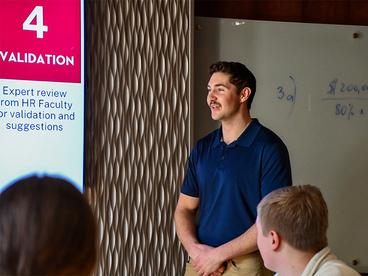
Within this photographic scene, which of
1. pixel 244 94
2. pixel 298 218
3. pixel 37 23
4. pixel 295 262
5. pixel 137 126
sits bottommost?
pixel 295 262

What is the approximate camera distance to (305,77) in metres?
3.01

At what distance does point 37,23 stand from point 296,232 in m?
1.38

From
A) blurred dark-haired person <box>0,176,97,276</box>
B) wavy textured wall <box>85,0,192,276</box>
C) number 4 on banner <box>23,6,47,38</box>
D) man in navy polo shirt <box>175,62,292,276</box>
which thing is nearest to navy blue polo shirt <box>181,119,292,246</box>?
man in navy polo shirt <box>175,62,292,276</box>

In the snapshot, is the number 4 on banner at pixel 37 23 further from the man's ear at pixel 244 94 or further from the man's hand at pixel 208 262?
the man's hand at pixel 208 262

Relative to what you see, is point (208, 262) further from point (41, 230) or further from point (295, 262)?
point (41, 230)

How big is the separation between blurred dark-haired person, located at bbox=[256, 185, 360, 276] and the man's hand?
535 mm

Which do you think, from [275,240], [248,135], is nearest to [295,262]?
[275,240]

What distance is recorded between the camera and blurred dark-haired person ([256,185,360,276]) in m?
1.68

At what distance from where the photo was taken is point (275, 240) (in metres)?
1.71

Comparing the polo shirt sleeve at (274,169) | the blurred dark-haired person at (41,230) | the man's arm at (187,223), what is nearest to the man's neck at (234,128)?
the polo shirt sleeve at (274,169)

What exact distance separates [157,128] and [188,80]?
0.24m

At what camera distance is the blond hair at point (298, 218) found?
1.68 meters

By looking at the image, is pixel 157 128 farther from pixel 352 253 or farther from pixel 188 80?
pixel 352 253

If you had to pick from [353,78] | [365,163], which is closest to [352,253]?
[365,163]
